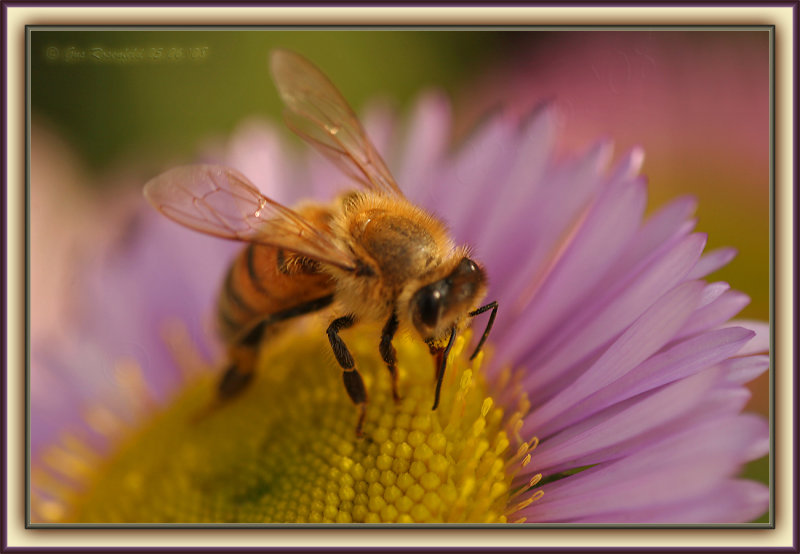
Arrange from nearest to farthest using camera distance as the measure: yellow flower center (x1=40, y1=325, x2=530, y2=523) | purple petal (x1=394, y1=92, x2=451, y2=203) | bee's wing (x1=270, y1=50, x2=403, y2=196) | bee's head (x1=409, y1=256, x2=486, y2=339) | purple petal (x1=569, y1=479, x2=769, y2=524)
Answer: purple petal (x1=569, y1=479, x2=769, y2=524)
bee's head (x1=409, y1=256, x2=486, y2=339)
yellow flower center (x1=40, y1=325, x2=530, y2=523)
bee's wing (x1=270, y1=50, x2=403, y2=196)
purple petal (x1=394, y1=92, x2=451, y2=203)

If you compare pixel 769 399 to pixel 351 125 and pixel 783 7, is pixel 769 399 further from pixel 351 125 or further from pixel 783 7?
pixel 351 125

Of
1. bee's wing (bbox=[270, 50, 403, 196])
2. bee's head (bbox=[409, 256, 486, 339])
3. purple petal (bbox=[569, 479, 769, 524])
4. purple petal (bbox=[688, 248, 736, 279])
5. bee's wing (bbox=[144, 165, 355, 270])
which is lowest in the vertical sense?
purple petal (bbox=[569, 479, 769, 524])

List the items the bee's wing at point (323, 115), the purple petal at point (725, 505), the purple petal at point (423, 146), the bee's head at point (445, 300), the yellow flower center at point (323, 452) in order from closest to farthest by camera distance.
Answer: the purple petal at point (725, 505)
the bee's head at point (445, 300)
the yellow flower center at point (323, 452)
the bee's wing at point (323, 115)
the purple petal at point (423, 146)

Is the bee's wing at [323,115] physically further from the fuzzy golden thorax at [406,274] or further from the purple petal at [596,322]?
the purple petal at [596,322]

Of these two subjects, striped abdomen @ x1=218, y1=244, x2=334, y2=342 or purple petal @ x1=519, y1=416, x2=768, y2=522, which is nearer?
purple petal @ x1=519, y1=416, x2=768, y2=522

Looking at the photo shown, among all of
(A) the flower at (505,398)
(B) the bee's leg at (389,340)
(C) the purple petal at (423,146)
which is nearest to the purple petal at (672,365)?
(A) the flower at (505,398)

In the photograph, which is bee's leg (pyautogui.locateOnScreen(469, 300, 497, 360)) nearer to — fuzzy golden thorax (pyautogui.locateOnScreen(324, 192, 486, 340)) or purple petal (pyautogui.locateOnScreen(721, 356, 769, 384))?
fuzzy golden thorax (pyautogui.locateOnScreen(324, 192, 486, 340))

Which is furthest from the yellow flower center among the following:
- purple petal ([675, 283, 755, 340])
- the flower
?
purple petal ([675, 283, 755, 340])
